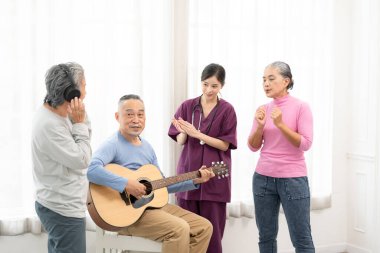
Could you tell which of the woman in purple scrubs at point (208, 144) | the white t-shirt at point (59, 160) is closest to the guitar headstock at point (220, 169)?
the woman in purple scrubs at point (208, 144)

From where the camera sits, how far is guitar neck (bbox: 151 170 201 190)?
3.04 m

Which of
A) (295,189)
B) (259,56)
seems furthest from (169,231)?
(259,56)

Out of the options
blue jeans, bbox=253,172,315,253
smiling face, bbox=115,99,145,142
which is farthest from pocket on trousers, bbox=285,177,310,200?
smiling face, bbox=115,99,145,142

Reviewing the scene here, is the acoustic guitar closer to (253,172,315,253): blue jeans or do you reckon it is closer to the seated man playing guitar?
the seated man playing guitar

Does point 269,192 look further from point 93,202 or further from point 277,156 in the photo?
point 93,202

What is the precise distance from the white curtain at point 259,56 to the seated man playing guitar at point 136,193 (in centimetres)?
81

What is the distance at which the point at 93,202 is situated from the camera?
9.29 ft

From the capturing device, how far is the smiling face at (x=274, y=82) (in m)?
3.23

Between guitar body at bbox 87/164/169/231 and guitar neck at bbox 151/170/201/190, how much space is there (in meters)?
0.06

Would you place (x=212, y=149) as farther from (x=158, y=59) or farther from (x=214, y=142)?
(x=158, y=59)

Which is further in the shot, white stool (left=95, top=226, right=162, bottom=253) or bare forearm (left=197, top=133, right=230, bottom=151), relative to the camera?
bare forearm (left=197, top=133, right=230, bottom=151)

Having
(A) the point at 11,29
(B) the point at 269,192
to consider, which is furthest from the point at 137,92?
(B) the point at 269,192

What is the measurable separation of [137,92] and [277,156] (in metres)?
1.05

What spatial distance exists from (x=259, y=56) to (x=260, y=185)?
1.13m
